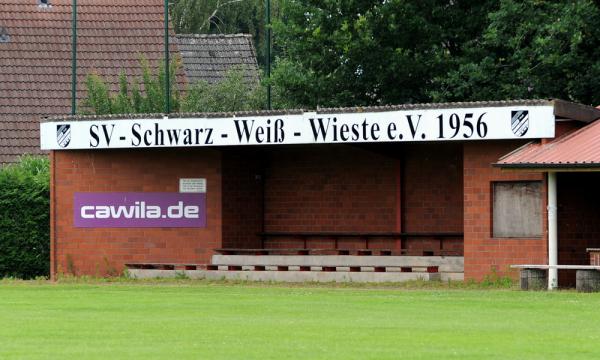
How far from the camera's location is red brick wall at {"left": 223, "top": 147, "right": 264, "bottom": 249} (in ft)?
112

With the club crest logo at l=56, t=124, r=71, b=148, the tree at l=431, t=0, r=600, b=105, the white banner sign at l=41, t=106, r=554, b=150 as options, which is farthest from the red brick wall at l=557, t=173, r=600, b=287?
the club crest logo at l=56, t=124, r=71, b=148

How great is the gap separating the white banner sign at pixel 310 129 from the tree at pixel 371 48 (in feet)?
25.6

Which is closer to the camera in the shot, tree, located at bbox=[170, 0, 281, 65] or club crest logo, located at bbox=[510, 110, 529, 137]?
club crest logo, located at bbox=[510, 110, 529, 137]

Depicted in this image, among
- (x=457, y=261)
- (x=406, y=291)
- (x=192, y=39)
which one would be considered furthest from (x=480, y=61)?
(x=192, y=39)

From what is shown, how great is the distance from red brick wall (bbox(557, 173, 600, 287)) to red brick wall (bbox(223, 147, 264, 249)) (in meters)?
7.54

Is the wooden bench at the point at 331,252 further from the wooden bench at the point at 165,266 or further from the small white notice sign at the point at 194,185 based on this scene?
the small white notice sign at the point at 194,185

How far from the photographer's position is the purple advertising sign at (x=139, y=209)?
1346 inches

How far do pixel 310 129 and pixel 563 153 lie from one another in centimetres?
554

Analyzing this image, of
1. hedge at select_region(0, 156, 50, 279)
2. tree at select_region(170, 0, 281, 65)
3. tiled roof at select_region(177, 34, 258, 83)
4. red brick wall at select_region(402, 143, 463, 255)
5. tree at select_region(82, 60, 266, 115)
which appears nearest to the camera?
red brick wall at select_region(402, 143, 463, 255)

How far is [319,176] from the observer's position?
3466 centimetres

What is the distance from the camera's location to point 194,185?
112ft

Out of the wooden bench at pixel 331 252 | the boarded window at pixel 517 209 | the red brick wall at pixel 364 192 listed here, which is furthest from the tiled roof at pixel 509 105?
the wooden bench at pixel 331 252

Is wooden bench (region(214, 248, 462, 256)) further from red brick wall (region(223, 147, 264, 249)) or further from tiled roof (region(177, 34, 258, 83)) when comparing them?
tiled roof (region(177, 34, 258, 83))

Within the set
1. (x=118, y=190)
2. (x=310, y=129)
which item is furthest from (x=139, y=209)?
(x=310, y=129)
